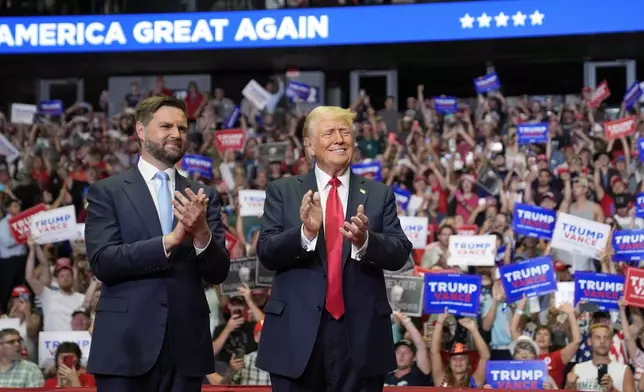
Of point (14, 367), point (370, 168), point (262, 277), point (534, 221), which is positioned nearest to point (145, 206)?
point (262, 277)

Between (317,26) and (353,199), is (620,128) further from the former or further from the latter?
(353,199)

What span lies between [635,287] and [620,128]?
141 inches

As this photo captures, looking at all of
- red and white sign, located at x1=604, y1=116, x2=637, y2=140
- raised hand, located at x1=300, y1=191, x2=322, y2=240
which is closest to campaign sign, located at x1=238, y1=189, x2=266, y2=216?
red and white sign, located at x1=604, y1=116, x2=637, y2=140

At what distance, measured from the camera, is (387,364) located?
10.00 ft

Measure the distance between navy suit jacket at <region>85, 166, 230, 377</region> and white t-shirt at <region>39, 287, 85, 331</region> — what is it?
4.83 metres

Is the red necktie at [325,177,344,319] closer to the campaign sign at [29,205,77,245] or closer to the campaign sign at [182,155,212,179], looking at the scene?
the campaign sign at [29,205,77,245]

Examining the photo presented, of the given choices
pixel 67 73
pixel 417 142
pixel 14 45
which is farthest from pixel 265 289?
pixel 67 73

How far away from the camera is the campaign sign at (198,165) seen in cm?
995

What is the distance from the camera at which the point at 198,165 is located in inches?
392

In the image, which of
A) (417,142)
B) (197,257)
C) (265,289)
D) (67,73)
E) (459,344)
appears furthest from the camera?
(67,73)

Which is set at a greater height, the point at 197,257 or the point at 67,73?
the point at 67,73

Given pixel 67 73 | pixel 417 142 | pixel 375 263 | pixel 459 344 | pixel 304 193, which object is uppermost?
pixel 67 73

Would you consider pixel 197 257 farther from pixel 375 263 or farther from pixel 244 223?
pixel 244 223

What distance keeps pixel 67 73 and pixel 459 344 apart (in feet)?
36.6
